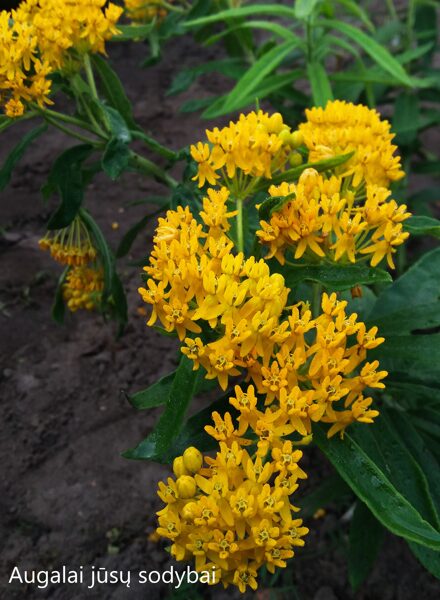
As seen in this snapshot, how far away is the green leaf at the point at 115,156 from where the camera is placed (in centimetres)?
218

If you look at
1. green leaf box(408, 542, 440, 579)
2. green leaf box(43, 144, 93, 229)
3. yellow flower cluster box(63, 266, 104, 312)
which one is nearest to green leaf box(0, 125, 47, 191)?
green leaf box(43, 144, 93, 229)

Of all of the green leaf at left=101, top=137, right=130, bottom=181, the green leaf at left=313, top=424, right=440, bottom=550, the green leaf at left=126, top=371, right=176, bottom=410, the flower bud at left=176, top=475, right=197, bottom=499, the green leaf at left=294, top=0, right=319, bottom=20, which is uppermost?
the green leaf at left=294, top=0, right=319, bottom=20

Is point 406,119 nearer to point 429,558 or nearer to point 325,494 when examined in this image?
point 325,494

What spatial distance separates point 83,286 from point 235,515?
159 cm

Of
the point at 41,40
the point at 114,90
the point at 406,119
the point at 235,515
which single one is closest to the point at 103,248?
the point at 114,90

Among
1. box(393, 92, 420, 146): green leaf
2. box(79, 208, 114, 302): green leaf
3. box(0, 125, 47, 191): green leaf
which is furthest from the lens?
box(393, 92, 420, 146): green leaf

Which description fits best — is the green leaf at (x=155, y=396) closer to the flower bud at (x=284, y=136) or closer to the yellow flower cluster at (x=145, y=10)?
the flower bud at (x=284, y=136)

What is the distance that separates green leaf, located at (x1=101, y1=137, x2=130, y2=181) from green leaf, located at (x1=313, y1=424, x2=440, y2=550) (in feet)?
3.66

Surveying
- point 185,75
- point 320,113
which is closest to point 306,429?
point 320,113

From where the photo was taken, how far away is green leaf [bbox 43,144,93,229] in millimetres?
2363

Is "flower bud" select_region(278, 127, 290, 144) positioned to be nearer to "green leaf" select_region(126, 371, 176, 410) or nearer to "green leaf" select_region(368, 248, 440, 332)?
"green leaf" select_region(368, 248, 440, 332)

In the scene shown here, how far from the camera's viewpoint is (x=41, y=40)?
80.7 inches

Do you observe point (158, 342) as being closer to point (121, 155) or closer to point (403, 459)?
point (121, 155)

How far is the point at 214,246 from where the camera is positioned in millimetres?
1544
